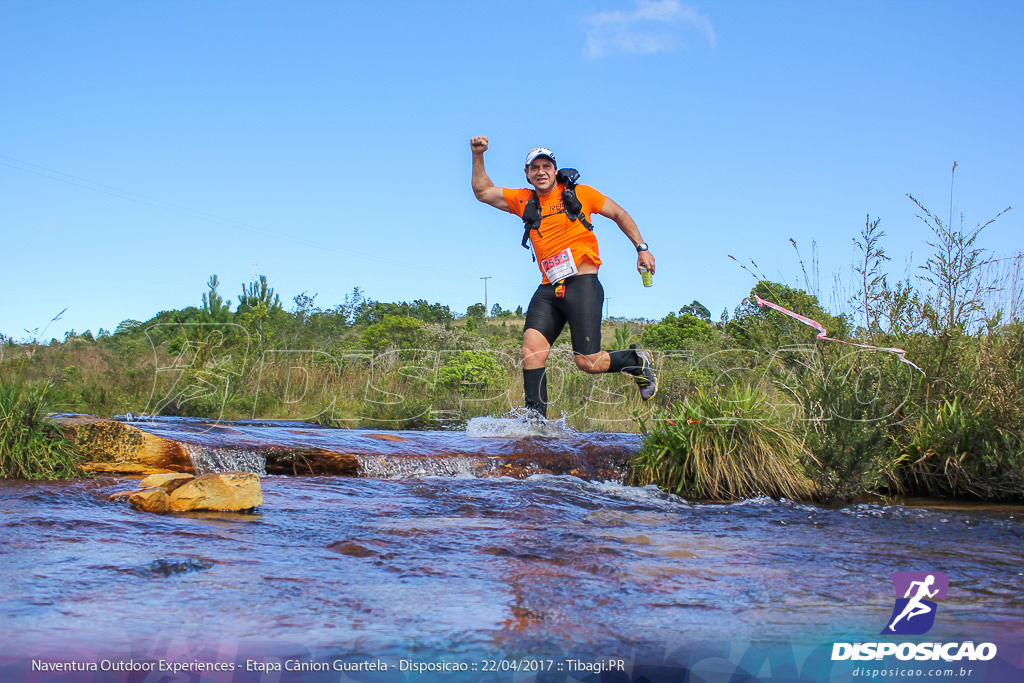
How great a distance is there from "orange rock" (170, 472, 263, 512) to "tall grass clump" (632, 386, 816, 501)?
3.07 meters

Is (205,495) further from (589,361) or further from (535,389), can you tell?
(589,361)

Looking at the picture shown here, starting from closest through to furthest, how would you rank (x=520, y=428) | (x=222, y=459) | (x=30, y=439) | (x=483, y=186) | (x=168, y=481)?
(x=168, y=481) → (x=30, y=439) → (x=222, y=459) → (x=483, y=186) → (x=520, y=428)

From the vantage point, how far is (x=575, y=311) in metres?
6.65

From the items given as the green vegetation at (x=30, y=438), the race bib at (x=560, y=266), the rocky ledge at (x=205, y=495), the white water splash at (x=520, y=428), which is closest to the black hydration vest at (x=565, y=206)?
the race bib at (x=560, y=266)

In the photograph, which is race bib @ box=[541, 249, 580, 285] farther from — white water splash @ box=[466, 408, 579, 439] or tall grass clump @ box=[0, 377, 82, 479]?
tall grass clump @ box=[0, 377, 82, 479]

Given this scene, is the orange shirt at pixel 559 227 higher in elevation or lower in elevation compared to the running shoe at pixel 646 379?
higher

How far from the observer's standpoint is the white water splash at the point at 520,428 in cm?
743

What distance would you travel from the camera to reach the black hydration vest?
6.62 metres

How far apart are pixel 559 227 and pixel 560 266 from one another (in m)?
0.36

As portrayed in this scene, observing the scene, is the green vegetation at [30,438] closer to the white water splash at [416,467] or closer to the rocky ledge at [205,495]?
the rocky ledge at [205,495]

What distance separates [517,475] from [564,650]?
392 cm

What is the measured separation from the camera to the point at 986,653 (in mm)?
2438

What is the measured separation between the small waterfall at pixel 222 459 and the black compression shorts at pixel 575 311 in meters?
2.57

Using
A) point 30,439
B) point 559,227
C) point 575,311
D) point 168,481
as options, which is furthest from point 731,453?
point 30,439
